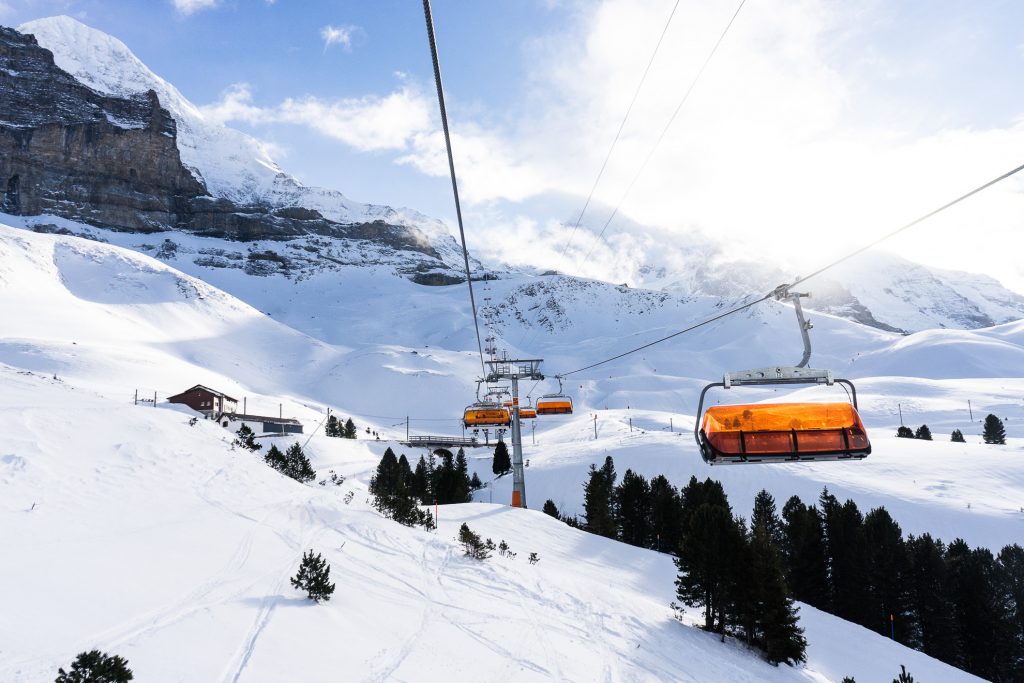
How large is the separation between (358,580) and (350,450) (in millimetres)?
46598

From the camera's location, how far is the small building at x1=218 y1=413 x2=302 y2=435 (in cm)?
5853

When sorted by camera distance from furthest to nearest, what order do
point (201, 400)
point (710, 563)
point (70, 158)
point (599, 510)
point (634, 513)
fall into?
point (70, 158) < point (201, 400) < point (634, 513) < point (599, 510) < point (710, 563)

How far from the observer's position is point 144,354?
230ft

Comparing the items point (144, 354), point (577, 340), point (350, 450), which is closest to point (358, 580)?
point (350, 450)

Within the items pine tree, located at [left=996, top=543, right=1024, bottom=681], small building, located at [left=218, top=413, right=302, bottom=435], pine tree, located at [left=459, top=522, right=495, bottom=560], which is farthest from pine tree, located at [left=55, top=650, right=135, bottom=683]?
small building, located at [left=218, top=413, right=302, bottom=435]

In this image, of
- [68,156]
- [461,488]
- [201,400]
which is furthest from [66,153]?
[461,488]

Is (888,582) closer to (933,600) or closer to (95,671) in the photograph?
(933,600)

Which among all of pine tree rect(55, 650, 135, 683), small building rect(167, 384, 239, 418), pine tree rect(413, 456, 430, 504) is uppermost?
small building rect(167, 384, 239, 418)

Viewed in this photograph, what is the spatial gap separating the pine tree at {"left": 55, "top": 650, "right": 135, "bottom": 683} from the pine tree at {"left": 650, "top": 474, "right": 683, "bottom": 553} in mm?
35704

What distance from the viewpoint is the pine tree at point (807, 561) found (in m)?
35.8

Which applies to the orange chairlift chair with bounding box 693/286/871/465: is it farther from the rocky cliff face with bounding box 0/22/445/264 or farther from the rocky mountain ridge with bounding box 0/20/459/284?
the rocky cliff face with bounding box 0/22/445/264

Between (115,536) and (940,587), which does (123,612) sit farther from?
(940,587)

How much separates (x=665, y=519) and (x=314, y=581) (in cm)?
3324

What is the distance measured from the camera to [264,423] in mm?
60656
